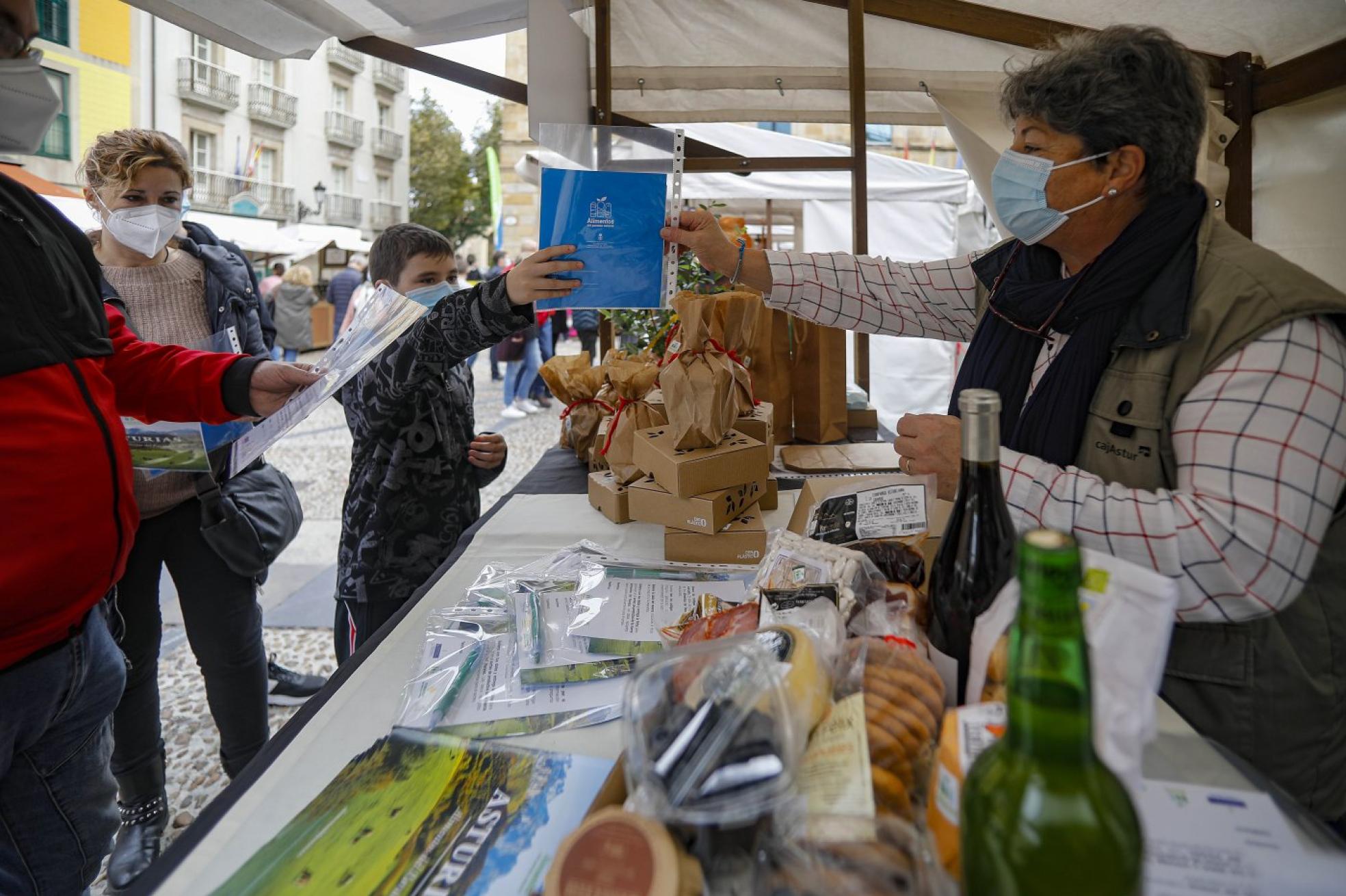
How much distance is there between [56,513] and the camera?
1.27 meters

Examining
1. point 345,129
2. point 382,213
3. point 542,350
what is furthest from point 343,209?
point 542,350

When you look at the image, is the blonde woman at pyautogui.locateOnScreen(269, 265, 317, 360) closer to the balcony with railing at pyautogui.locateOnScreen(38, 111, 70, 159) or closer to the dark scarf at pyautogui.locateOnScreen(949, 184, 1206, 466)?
the balcony with railing at pyautogui.locateOnScreen(38, 111, 70, 159)

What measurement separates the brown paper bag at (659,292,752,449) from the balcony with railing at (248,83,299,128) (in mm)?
26735

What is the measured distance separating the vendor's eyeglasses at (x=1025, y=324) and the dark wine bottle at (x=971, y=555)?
1.57 ft

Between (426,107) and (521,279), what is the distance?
111 ft

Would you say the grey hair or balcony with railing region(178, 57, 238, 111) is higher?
balcony with railing region(178, 57, 238, 111)

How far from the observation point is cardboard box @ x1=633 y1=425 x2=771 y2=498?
1.54 m

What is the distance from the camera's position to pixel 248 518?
2.12m

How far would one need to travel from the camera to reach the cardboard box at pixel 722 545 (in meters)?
1.55

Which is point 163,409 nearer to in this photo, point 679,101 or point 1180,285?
point 1180,285

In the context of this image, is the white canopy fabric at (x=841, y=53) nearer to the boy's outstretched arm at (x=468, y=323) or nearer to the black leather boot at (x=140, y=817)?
the boy's outstretched arm at (x=468, y=323)

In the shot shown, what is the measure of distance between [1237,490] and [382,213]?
32689 millimetres

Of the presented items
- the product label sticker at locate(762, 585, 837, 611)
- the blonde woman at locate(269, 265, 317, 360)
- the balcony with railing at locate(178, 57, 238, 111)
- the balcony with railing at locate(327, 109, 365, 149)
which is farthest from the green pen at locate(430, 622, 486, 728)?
the balcony with railing at locate(327, 109, 365, 149)

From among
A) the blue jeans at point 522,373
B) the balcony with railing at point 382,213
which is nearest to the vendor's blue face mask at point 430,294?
the blue jeans at point 522,373
